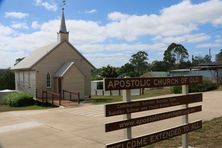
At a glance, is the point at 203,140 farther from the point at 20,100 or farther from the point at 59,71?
the point at 59,71

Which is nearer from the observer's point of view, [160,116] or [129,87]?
[129,87]

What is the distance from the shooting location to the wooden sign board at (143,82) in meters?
6.74

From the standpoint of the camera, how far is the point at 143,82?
24.6 feet

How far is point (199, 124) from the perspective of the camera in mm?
9234

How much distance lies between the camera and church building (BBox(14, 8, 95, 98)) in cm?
3559

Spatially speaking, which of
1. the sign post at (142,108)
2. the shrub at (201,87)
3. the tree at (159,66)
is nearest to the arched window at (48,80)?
the shrub at (201,87)

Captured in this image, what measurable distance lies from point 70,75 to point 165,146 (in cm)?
2685

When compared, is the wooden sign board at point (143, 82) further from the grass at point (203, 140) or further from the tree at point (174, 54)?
the tree at point (174, 54)

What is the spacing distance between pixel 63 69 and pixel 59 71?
0.51 m

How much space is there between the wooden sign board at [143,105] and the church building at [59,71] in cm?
2716

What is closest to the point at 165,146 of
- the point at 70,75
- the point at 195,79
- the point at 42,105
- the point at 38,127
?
the point at 195,79

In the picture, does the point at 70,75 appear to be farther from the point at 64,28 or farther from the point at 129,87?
the point at 129,87

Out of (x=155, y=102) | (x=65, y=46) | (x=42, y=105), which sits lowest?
(x=42, y=105)

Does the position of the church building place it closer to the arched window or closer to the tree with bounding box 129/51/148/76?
the arched window
